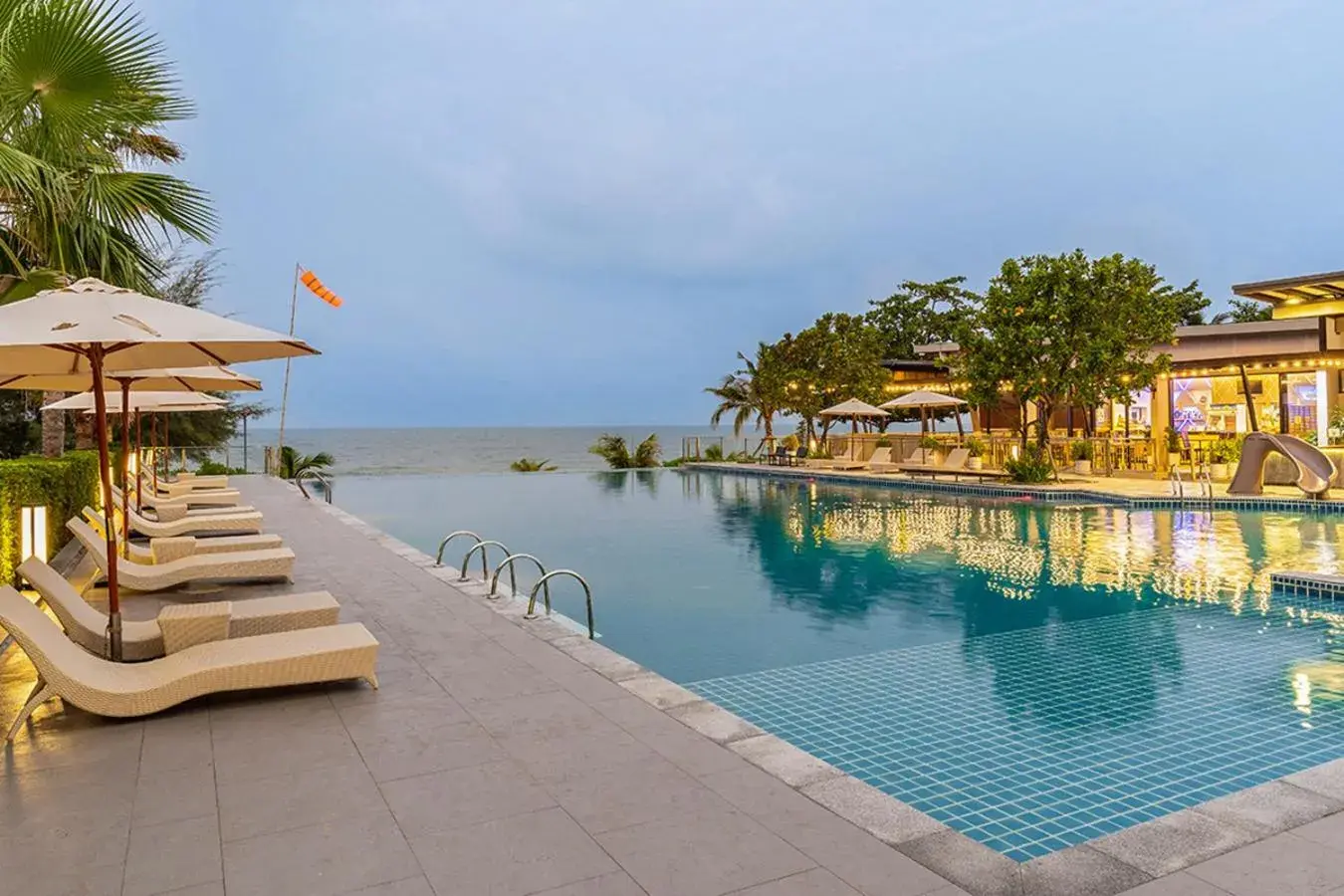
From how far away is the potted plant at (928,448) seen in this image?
2471cm

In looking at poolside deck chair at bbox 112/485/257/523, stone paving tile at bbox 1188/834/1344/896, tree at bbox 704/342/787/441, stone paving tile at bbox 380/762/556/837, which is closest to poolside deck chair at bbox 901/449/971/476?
tree at bbox 704/342/787/441

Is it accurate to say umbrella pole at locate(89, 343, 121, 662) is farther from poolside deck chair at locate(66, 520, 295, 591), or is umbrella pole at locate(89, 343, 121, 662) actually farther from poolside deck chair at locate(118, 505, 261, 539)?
poolside deck chair at locate(118, 505, 261, 539)

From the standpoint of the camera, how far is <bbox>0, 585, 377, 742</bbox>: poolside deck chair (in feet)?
14.1

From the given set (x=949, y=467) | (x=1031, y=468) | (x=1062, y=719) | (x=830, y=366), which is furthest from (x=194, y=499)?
(x=830, y=366)

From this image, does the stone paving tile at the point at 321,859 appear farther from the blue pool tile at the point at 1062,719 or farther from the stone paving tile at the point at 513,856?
the blue pool tile at the point at 1062,719

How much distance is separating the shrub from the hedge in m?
17.4

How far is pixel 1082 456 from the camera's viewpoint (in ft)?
71.1

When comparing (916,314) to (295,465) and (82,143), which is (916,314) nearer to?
(295,465)

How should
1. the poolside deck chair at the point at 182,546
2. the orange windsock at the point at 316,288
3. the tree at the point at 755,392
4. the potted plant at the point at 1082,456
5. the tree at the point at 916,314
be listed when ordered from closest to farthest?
the poolside deck chair at the point at 182,546
the potted plant at the point at 1082,456
the orange windsock at the point at 316,288
the tree at the point at 755,392
the tree at the point at 916,314

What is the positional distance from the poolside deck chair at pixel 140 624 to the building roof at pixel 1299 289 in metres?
15.9

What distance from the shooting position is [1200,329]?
85.5ft

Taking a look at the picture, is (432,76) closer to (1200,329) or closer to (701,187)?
(701,187)

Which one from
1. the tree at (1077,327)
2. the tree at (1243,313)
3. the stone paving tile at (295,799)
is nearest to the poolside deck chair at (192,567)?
the stone paving tile at (295,799)

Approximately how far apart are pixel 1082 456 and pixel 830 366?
30.0ft
